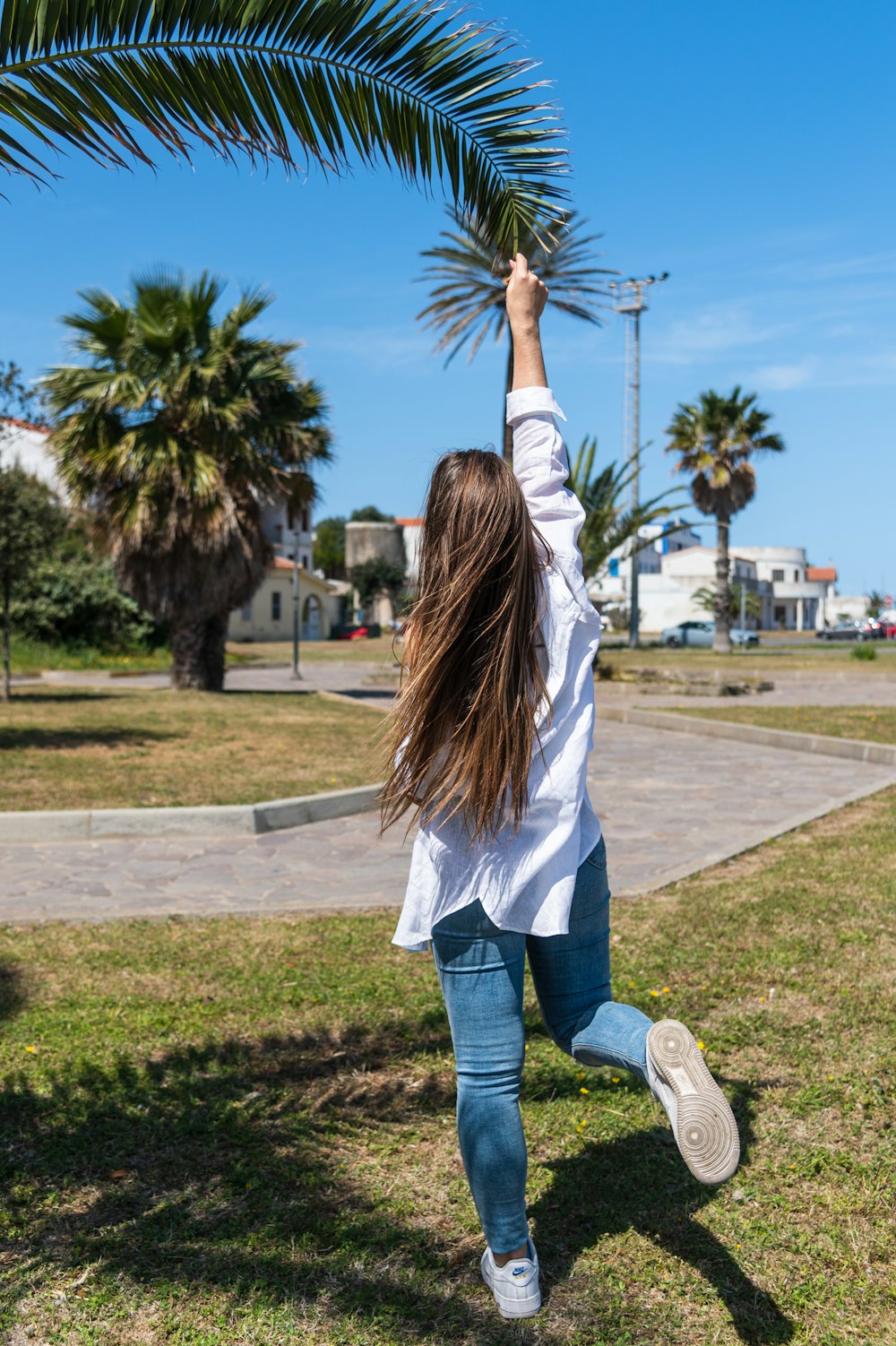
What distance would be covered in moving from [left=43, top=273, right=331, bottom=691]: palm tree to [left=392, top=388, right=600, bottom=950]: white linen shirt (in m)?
15.9

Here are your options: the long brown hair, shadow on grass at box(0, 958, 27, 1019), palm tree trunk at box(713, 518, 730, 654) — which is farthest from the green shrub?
the long brown hair

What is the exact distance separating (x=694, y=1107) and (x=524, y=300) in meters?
1.83

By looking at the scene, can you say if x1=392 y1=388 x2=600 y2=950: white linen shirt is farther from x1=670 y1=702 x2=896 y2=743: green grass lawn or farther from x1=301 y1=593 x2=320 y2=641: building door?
x1=301 y1=593 x2=320 y2=641: building door

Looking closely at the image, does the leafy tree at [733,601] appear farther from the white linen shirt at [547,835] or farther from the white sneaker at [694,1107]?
the white sneaker at [694,1107]

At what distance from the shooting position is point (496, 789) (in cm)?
229

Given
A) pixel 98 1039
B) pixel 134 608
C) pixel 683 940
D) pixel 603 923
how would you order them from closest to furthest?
1. pixel 603 923
2. pixel 98 1039
3. pixel 683 940
4. pixel 134 608

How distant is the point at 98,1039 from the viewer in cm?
402

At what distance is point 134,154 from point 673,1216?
3.44 m

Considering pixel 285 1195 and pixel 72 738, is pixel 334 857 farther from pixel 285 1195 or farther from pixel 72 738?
pixel 72 738

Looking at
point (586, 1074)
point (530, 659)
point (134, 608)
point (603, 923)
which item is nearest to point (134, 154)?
point (530, 659)

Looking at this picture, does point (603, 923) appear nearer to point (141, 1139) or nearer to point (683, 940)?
point (141, 1139)

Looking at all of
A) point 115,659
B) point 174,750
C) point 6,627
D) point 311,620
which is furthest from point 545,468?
point 311,620

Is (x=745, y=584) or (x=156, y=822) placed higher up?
(x=745, y=584)

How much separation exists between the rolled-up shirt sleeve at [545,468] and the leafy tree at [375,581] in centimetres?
6262
